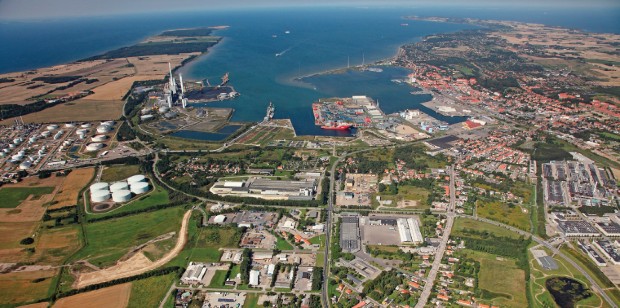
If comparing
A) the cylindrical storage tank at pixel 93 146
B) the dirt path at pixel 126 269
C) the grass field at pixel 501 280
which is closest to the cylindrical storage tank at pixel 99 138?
the cylindrical storage tank at pixel 93 146

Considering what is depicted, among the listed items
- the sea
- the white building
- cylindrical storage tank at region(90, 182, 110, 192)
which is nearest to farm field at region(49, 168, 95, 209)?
cylindrical storage tank at region(90, 182, 110, 192)

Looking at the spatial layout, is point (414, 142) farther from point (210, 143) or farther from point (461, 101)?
point (210, 143)

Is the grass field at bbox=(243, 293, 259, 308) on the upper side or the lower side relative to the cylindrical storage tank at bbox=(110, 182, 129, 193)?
lower

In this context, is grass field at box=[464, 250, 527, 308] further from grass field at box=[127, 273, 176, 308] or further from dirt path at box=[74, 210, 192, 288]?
dirt path at box=[74, 210, 192, 288]

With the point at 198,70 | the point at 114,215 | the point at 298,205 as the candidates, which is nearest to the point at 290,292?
the point at 298,205

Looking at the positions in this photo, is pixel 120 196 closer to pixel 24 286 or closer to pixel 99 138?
pixel 24 286

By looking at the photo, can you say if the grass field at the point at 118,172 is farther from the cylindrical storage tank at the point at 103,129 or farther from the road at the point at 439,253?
the road at the point at 439,253

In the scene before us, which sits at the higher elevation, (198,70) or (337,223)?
(198,70)
